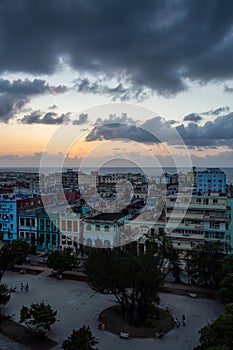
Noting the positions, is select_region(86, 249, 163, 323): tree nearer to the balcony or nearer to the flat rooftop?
the balcony

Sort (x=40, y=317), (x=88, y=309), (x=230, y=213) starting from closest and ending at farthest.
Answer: (x=40, y=317)
(x=88, y=309)
(x=230, y=213)

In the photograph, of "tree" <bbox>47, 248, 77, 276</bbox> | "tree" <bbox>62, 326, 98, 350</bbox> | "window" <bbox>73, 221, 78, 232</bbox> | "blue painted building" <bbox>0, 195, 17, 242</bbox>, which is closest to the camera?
"tree" <bbox>62, 326, 98, 350</bbox>

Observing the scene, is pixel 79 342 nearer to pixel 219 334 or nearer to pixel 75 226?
pixel 219 334

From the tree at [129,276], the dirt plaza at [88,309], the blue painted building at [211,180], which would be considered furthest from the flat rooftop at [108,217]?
the blue painted building at [211,180]

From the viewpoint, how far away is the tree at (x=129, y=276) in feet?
56.4

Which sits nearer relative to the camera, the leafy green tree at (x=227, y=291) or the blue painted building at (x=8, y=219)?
the leafy green tree at (x=227, y=291)

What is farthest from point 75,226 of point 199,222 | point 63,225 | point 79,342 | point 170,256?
point 79,342

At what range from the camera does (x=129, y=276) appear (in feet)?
56.3

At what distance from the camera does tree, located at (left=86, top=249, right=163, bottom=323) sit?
17.2 meters

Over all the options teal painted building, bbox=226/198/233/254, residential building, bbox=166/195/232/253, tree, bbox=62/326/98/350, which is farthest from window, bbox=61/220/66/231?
tree, bbox=62/326/98/350

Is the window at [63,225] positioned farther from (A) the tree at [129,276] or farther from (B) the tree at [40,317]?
(B) the tree at [40,317]

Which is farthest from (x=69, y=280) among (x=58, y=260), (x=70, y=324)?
(x=70, y=324)

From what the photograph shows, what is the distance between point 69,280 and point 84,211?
38.0ft

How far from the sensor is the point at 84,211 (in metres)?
36.1
